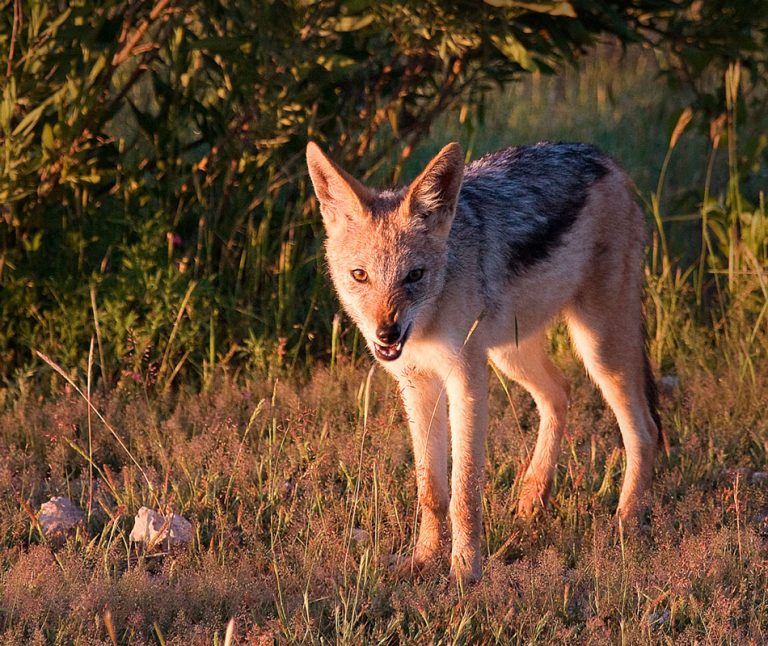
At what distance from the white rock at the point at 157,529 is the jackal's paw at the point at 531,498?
4.74 feet

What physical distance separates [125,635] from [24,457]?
184 centimetres

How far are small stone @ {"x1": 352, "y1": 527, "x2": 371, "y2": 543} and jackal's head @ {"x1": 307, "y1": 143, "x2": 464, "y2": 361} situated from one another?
2.64 feet

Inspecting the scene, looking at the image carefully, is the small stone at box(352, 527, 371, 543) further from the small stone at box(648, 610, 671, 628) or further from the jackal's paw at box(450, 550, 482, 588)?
the small stone at box(648, 610, 671, 628)

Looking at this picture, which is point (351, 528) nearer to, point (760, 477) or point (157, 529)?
point (157, 529)

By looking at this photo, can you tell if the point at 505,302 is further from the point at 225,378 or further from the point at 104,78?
the point at 104,78

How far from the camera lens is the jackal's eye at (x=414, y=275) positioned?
424 cm

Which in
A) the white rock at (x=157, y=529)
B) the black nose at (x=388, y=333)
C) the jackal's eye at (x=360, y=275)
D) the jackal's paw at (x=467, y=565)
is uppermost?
the jackal's eye at (x=360, y=275)

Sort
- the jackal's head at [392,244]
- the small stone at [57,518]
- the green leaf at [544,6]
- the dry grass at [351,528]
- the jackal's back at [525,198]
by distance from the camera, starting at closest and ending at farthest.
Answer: the dry grass at [351,528] → the jackal's head at [392,244] → the small stone at [57,518] → the jackal's back at [525,198] → the green leaf at [544,6]

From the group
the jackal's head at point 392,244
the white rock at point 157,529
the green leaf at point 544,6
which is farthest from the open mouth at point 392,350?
the green leaf at point 544,6

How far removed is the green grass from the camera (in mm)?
3832

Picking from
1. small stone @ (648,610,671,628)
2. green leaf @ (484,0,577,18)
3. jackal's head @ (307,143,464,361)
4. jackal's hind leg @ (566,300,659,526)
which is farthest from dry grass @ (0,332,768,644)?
green leaf @ (484,0,577,18)

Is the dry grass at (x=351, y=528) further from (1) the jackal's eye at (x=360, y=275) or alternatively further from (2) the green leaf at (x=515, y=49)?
(2) the green leaf at (x=515, y=49)

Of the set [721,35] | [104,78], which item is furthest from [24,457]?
[721,35]

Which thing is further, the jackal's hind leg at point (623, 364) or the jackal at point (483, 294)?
the jackal's hind leg at point (623, 364)
